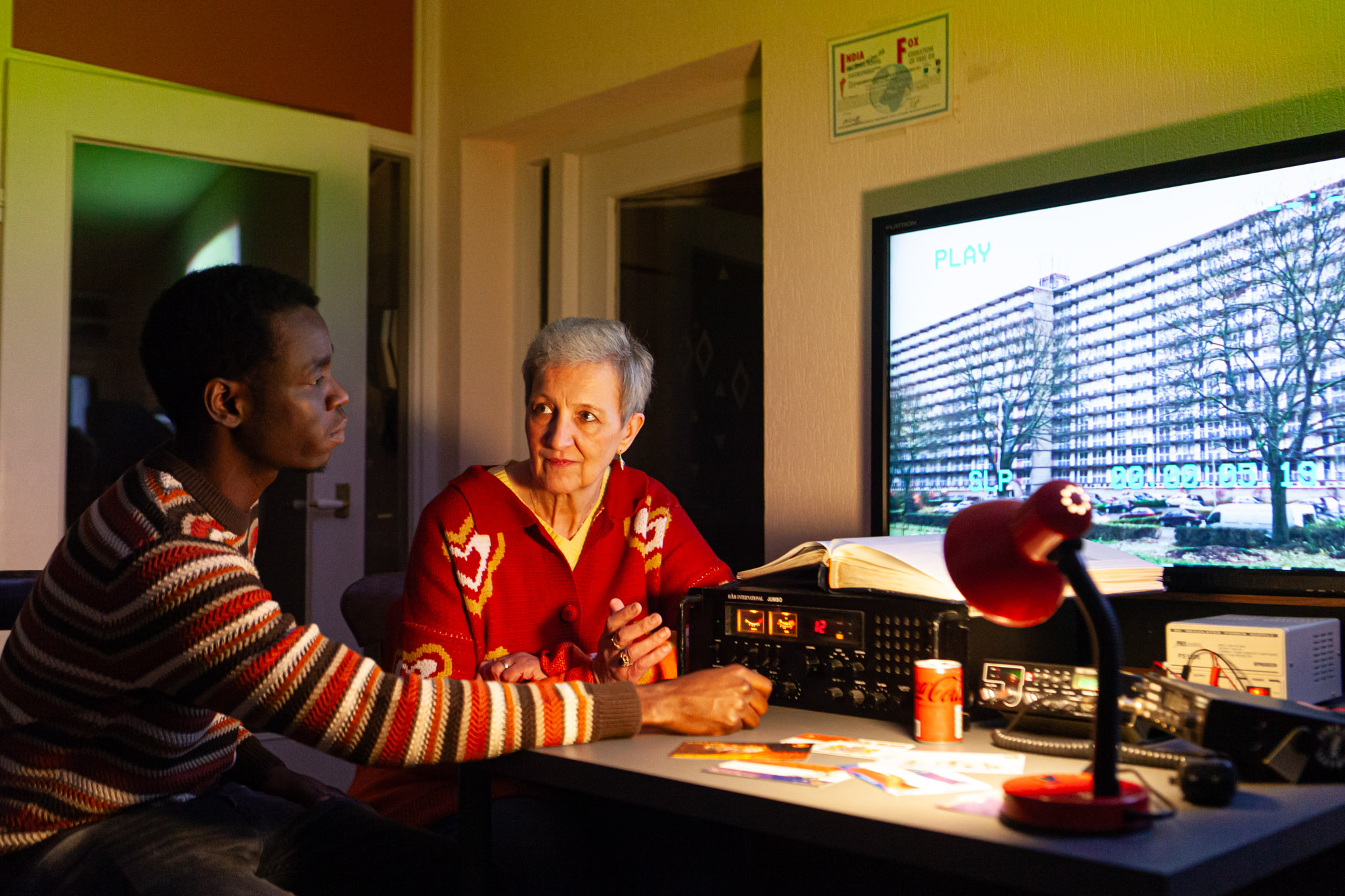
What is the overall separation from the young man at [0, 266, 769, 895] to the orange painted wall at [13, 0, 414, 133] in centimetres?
198

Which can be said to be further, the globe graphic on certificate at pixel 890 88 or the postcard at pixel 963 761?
the globe graphic on certificate at pixel 890 88

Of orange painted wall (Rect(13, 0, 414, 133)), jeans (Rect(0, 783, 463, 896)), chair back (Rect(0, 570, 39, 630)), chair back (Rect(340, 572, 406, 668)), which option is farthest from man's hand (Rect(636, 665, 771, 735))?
orange painted wall (Rect(13, 0, 414, 133))

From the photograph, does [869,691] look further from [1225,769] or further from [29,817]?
[29,817]

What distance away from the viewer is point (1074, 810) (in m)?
0.87

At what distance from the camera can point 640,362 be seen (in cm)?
195

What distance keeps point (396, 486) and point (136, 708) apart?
227 cm

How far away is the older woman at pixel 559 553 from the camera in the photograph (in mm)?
1578

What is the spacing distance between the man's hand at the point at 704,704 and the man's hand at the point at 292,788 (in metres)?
0.56

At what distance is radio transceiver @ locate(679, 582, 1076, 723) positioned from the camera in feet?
4.35

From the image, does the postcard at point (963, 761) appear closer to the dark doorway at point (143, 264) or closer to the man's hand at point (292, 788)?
the man's hand at point (292, 788)

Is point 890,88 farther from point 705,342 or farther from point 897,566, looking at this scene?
point 897,566

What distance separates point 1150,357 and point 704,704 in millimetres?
856

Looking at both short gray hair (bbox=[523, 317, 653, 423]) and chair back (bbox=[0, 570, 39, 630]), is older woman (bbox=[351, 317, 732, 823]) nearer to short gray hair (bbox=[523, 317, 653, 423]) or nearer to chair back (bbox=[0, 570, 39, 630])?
short gray hair (bbox=[523, 317, 653, 423])

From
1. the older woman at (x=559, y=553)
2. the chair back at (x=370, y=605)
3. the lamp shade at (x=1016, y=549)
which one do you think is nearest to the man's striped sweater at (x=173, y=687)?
the older woman at (x=559, y=553)
